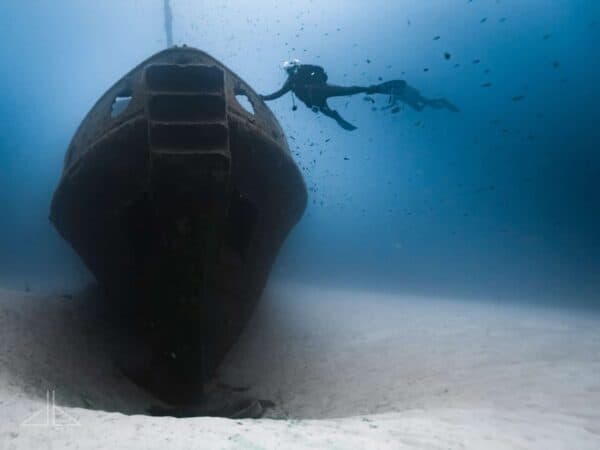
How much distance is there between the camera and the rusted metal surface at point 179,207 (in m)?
3.97

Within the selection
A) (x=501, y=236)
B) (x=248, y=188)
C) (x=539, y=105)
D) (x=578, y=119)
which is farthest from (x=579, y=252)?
(x=248, y=188)

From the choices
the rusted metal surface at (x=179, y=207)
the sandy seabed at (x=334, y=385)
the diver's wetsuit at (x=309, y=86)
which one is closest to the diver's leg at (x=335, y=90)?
the diver's wetsuit at (x=309, y=86)

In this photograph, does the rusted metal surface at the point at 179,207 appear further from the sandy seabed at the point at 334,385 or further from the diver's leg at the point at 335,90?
the diver's leg at the point at 335,90

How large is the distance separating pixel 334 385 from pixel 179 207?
279 centimetres

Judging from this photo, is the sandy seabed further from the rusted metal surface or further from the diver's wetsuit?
the diver's wetsuit

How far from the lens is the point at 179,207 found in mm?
4008

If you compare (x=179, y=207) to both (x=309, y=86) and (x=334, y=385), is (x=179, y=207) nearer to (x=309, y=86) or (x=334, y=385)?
(x=334, y=385)

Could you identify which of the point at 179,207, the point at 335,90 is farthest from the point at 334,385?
the point at 335,90

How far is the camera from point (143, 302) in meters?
4.94

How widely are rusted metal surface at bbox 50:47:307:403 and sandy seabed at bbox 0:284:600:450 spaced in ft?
2.58

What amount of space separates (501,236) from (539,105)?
1299 centimetres

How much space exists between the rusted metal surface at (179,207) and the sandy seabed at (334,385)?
2.58ft

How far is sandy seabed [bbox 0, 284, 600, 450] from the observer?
2445 mm

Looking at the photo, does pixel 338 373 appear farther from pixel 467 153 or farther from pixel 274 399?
pixel 467 153
